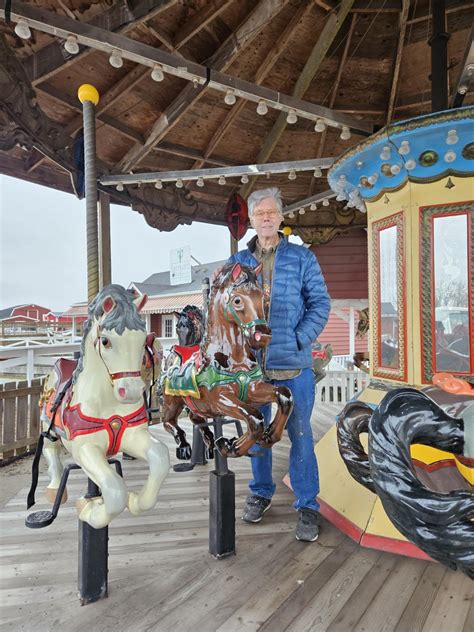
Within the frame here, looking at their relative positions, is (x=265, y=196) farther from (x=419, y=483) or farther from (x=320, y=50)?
(x=320, y=50)

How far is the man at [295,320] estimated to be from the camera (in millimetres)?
2143

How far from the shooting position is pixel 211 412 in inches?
77.0

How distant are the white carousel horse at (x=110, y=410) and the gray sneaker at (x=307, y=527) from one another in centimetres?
94

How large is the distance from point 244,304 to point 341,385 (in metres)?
4.78

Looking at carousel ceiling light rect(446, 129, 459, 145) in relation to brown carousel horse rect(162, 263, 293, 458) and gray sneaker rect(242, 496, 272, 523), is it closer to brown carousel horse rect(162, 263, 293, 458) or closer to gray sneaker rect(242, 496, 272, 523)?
brown carousel horse rect(162, 263, 293, 458)

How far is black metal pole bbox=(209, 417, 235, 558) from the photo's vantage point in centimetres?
199

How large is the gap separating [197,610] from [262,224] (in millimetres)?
1691

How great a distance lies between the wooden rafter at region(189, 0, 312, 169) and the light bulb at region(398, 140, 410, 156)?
2106 mm

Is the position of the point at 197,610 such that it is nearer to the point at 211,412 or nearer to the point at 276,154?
the point at 211,412

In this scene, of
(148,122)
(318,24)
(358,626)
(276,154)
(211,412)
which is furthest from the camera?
(276,154)

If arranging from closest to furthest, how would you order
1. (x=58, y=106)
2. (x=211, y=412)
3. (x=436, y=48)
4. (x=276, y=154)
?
1. (x=211, y=412)
2. (x=436, y=48)
3. (x=58, y=106)
4. (x=276, y=154)

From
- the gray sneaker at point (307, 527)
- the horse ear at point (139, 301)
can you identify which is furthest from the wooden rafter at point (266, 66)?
the gray sneaker at point (307, 527)

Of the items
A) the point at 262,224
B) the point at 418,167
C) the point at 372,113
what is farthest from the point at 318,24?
the point at 262,224

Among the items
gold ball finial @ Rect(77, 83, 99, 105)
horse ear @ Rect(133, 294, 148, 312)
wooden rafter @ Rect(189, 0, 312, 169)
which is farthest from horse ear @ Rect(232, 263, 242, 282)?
wooden rafter @ Rect(189, 0, 312, 169)
